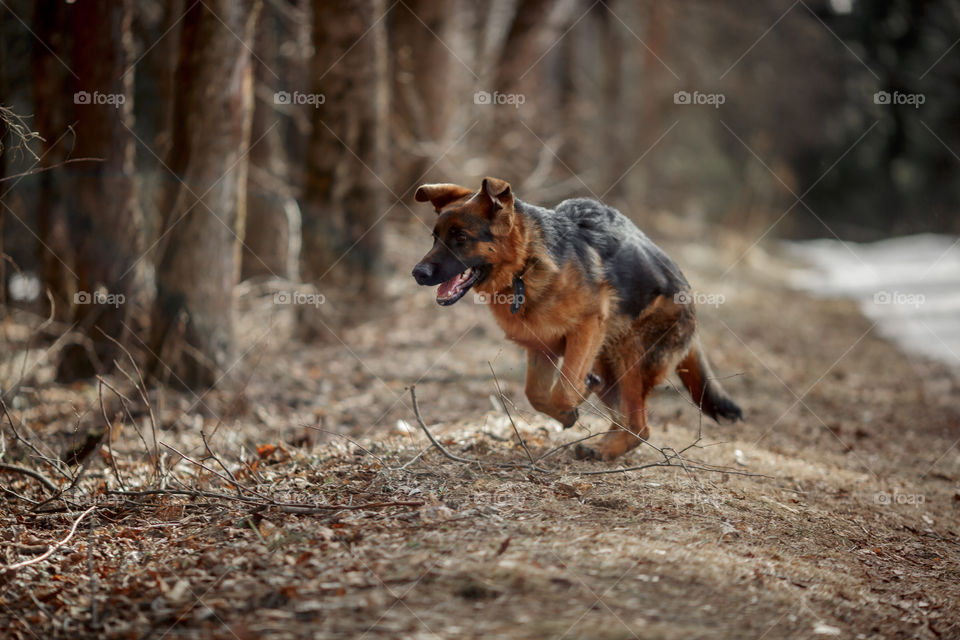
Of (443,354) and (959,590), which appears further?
(443,354)

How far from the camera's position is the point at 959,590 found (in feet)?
15.2

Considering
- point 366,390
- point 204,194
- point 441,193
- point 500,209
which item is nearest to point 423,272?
point 500,209

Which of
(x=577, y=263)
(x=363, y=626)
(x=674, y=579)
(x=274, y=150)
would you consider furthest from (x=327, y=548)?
(x=274, y=150)

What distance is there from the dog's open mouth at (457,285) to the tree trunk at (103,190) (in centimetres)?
485

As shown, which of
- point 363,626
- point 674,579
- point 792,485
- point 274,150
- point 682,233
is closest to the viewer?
point 363,626

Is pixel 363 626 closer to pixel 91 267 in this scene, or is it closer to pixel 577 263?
pixel 577 263

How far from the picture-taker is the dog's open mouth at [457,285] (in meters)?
5.27

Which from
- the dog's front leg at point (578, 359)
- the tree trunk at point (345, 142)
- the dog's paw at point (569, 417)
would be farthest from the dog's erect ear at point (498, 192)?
the tree trunk at point (345, 142)

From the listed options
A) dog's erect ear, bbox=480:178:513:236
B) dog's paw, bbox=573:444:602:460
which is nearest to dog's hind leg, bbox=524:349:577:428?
dog's paw, bbox=573:444:602:460

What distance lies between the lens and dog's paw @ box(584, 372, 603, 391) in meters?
6.35

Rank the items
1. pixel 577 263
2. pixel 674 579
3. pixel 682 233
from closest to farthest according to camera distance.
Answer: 1. pixel 674 579
2. pixel 577 263
3. pixel 682 233

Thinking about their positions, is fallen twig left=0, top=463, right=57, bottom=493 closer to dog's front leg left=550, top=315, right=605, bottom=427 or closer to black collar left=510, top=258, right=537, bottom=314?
black collar left=510, top=258, right=537, bottom=314

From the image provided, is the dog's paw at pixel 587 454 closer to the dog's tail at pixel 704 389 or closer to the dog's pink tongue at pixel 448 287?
the dog's tail at pixel 704 389

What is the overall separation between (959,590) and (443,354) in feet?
21.6
